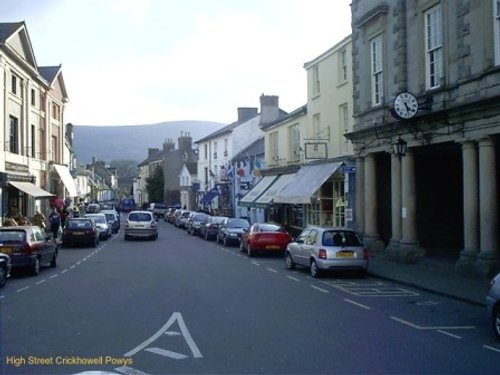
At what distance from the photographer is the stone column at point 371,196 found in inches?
948

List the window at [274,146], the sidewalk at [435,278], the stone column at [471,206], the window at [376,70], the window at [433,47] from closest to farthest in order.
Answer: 1. the sidewalk at [435,278]
2. the stone column at [471,206]
3. the window at [433,47]
4. the window at [376,70]
5. the window at [274,146]

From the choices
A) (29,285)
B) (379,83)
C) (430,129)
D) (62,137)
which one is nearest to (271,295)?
(29,285)

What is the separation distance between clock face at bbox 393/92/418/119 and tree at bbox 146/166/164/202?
7857 cm

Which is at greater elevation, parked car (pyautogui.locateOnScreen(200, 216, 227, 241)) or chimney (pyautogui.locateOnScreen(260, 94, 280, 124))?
chimney (pyautogui.locateOnScreen(260, 94, 280, 124))

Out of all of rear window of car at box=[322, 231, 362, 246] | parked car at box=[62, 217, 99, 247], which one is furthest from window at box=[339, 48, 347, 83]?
parked car at box=[62, 217, 99, 247]

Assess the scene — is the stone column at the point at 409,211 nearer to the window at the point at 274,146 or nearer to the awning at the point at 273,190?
the awning at the point at 273,190

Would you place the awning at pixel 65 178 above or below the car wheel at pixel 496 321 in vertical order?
above

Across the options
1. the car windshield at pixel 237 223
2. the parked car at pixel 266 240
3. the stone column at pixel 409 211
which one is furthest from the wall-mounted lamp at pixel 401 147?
the car windshield at pixel 237 223

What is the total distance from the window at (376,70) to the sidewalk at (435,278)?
21.3 ft

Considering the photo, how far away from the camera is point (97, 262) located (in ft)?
75.9

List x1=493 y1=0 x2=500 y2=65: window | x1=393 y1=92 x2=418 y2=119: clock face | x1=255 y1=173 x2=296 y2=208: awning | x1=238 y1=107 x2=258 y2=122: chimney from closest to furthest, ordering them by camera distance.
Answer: x1=493 y1=0 x2=500 y2=65: window < x1=393 y1=92 x2=418 y2=119: clock face < x1=255 y1=173 x2=296 y2=208: awning < x1=238 y1=107 x2=258 y2=122: chimney

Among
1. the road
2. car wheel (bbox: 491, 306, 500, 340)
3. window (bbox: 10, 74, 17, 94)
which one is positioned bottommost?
the road

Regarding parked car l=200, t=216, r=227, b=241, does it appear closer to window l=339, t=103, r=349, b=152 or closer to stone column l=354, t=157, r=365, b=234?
window l=339, t=103, r=349, b=152

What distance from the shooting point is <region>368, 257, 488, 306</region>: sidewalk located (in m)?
14.5
